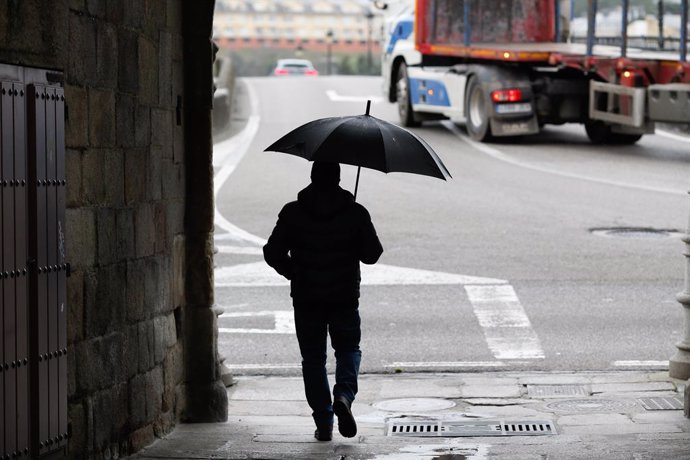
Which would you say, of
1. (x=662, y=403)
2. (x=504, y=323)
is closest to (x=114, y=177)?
(x=662, y=403)

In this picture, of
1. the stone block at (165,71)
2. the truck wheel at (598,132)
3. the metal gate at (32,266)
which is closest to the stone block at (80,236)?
the metal gate at (32,266)

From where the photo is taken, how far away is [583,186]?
20125 mm

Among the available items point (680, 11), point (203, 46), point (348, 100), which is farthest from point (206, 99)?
point (348, 100)

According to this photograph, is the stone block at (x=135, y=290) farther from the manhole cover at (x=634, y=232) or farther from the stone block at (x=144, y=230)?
the manhole cover at (x=634, y=232)

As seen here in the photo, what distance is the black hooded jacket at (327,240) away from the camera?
7527 mm

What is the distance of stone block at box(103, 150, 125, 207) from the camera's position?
6.95 m

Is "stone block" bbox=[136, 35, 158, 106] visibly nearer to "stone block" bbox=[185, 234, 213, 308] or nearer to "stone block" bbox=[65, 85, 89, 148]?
"stone block" bbox=[65, 85, 89, 148]

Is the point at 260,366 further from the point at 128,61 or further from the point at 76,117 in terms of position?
the point at 76,117

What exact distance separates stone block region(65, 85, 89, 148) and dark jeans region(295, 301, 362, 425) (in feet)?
5.50

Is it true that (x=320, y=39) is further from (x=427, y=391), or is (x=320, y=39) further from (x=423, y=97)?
(x=427, y=391)

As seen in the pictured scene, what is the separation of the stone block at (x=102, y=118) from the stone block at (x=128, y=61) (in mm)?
183

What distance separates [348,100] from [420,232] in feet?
67.3

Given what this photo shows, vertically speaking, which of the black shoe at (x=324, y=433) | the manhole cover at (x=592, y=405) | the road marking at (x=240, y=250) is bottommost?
the manhole cover at (x=592, y=405)

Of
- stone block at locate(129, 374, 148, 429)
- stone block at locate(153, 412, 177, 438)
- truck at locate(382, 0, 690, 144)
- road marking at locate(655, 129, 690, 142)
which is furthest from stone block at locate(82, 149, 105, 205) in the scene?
road marking at locate(655, 129, 690, 142)
